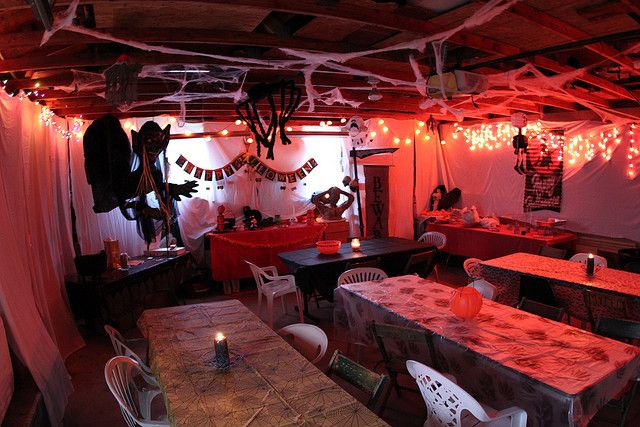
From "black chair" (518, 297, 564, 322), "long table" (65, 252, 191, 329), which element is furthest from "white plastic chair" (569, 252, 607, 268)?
"long table" (65, 252, 191, 329)

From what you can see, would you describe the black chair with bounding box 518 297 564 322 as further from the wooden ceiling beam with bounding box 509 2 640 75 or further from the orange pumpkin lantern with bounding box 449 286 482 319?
the wooden ceiling beam with bounding box 509 2 640 75

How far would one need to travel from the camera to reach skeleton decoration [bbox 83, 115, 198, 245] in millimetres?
4793

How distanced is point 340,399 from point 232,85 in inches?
129

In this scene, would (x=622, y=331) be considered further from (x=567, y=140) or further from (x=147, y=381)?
(x=567, y=140)

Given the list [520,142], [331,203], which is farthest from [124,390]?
[520,142]

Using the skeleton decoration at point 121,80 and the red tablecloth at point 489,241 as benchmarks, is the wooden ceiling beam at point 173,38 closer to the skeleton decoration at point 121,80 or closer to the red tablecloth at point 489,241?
the skeleton decoration at point 121,80

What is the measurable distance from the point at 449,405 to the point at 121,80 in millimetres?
2788

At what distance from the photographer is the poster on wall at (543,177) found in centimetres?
673

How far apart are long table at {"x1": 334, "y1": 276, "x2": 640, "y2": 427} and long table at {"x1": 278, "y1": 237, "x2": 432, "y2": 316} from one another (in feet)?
4.70

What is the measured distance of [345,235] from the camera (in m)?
7.59

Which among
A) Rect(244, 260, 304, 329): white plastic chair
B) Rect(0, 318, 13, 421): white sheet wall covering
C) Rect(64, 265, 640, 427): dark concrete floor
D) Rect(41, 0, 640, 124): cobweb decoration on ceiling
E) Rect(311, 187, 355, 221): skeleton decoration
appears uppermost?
Rect(41, 0, 640, 124): cobweb decoration on ceiling

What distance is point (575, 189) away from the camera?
6512 millimetres

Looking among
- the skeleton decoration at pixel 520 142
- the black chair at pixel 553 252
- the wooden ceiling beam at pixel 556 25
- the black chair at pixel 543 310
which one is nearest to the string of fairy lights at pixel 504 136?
the skeleton decoration at pixel 520 142

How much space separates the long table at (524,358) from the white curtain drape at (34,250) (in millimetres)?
2523
